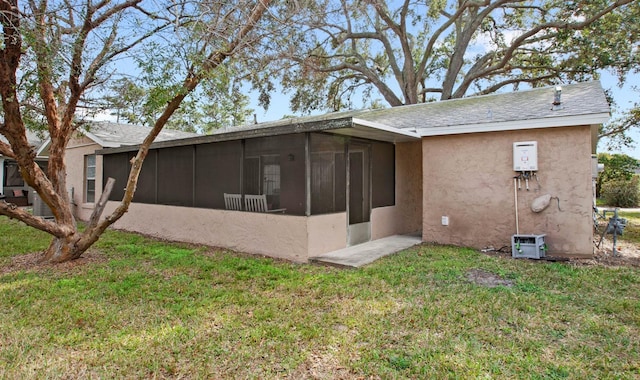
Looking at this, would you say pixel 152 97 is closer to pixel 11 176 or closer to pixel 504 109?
pixel 504 109

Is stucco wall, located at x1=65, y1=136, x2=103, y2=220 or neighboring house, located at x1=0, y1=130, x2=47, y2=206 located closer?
stucco wall, located at x1=65, y1=136, x2=103, y2=220

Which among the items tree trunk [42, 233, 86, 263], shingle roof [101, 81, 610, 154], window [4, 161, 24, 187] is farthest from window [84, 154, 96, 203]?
tree trunk [42, 233, 86, 263]

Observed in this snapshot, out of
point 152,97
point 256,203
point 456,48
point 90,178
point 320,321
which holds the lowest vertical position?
point 320,321

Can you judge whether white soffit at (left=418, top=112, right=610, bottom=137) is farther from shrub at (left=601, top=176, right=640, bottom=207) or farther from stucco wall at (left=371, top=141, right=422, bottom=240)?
shrub at (left=601, top=176, right=640, bottom=207)

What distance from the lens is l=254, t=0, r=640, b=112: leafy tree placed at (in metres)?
13.6

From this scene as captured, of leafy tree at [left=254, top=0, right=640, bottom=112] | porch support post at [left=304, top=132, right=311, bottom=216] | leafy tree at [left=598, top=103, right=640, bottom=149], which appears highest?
leafy tree at [left=254, top=0, right=640, bottom=112]

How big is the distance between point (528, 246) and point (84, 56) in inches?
323

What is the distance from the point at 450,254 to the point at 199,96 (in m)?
5.22

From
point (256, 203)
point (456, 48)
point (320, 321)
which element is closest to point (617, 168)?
point (456, 48)

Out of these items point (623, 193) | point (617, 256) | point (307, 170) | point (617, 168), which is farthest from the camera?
point (617, 168)

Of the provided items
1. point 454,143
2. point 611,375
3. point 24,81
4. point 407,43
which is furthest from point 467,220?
point 407,43

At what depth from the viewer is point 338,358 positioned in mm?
3031

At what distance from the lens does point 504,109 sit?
7.59 meters

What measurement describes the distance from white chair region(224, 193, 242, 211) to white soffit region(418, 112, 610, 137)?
4024mm
